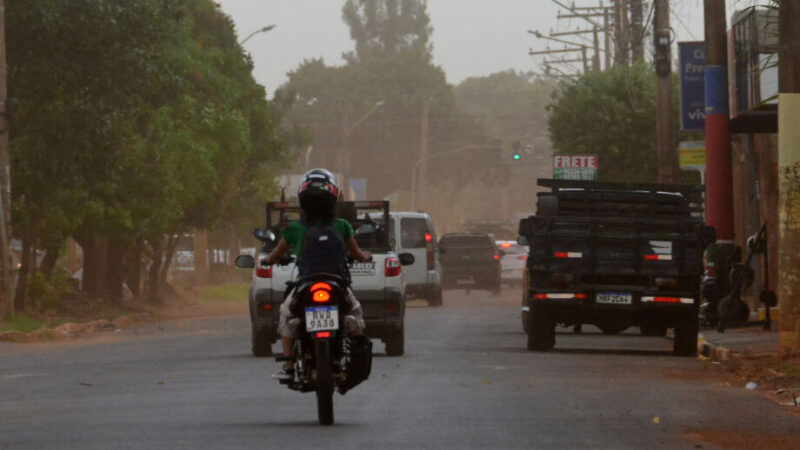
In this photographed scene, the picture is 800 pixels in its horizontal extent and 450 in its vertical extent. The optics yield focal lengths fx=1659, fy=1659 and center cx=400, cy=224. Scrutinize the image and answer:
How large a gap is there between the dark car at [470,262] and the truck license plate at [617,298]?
24291 mm

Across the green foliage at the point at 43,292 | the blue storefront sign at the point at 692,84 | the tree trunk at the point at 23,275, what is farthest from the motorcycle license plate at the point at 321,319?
the green foliage at the point at 43,292

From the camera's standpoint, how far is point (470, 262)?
152 feet

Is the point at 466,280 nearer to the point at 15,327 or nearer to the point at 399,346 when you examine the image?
the point at 15,327

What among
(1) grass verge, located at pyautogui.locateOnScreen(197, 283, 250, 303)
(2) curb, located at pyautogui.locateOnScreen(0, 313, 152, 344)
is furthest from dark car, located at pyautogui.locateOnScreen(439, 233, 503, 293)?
(2) curb, located at pyautogui.locateOnScreen(0, 313, 152, 344)

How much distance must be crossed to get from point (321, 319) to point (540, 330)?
426 inches

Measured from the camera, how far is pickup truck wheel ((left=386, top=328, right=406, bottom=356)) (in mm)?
20641

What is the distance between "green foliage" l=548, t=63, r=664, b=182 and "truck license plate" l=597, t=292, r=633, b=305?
26663 millimetres

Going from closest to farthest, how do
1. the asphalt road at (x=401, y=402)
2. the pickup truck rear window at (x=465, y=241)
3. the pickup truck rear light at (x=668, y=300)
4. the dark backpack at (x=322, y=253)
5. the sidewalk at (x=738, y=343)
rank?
the asphalt road at (x=401, y=402), the dark backpack at (x=322, y=253), the sidewalk at (x=738, y=343), the pickup truck rear light at (x=668, y=300), the pickup truck rear window at (x=465, y=241)

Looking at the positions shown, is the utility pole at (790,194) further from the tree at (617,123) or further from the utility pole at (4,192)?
the tree at (617,123)

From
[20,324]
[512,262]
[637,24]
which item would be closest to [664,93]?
[637,24]

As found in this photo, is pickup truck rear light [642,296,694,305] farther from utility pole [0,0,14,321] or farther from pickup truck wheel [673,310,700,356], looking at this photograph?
utility pole [0,0,14,321]

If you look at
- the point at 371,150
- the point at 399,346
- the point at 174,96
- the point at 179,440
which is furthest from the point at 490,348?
the point at 371,150

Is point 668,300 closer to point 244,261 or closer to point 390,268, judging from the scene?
point 390,268

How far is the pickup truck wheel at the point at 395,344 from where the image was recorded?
2064cm
